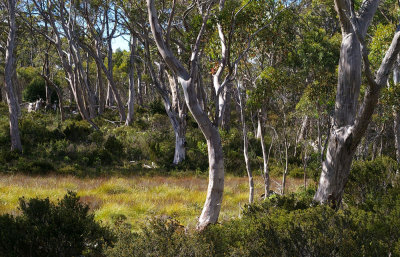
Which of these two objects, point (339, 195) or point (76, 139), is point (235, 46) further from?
point (76, 139)

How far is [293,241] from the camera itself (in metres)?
3.71

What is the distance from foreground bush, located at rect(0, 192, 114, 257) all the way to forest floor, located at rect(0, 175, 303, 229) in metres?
2.00

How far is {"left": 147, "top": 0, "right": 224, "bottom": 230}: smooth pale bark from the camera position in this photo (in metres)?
5.75

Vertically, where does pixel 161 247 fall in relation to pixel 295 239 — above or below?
below

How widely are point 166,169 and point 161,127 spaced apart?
5405 millimetres

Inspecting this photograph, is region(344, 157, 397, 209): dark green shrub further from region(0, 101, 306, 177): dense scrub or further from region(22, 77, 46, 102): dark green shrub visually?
region(22, 77, 46, 102): dark green shrub

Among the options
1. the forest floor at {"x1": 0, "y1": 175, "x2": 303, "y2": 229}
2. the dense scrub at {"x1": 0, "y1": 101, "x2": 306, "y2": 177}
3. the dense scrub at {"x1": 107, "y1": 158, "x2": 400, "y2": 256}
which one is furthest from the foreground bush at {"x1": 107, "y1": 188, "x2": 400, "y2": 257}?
the dense scrub at {"x1": 0, "y1": 101, "x2": 306, "y2": 177}

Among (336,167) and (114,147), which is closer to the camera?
(336,167)

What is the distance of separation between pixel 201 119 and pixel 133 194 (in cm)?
478

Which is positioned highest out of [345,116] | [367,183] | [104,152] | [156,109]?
[156,109]

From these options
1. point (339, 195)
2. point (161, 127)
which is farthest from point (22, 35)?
point (339, 195)

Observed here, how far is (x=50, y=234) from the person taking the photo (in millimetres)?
4590


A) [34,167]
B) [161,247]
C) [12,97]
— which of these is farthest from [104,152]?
[161,247]

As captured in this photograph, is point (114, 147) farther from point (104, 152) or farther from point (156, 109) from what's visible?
point (156, 109)
